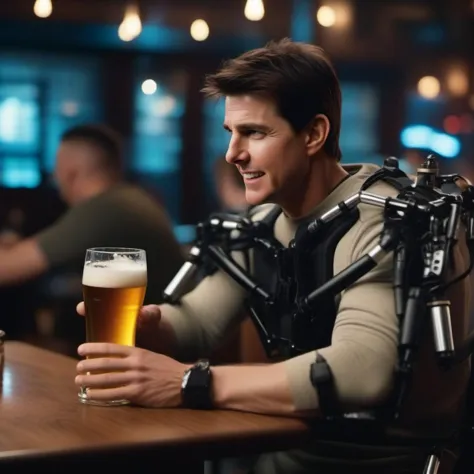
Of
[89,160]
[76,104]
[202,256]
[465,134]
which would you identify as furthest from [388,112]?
[202,256]

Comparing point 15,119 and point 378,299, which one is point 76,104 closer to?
point 15,119

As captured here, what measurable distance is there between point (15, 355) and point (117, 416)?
0.62 metres

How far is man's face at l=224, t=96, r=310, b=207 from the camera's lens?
209 cm

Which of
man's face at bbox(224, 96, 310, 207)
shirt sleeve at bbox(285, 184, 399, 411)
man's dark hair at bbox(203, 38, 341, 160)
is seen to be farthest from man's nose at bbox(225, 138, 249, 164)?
shirt sleeve at bbox(285, 184, 399, 411)

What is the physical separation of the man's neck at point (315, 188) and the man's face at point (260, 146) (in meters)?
0.06

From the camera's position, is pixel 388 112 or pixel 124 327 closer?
pixel 124 327

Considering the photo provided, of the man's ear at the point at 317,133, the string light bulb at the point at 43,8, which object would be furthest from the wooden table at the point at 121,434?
the string light bulb at the point at 43,8

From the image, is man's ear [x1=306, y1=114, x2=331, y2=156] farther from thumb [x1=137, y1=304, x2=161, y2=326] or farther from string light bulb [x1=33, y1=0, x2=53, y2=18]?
string light bulb [x1=33, y1=0, x2=53, y2=18]

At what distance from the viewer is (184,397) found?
1.71 m

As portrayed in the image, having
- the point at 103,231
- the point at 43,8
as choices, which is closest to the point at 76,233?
the point at 103,231

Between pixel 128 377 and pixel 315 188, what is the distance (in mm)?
686

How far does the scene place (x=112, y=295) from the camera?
174 centimetres

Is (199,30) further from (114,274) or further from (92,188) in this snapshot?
(114,274)

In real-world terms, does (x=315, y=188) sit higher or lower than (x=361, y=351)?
higher
